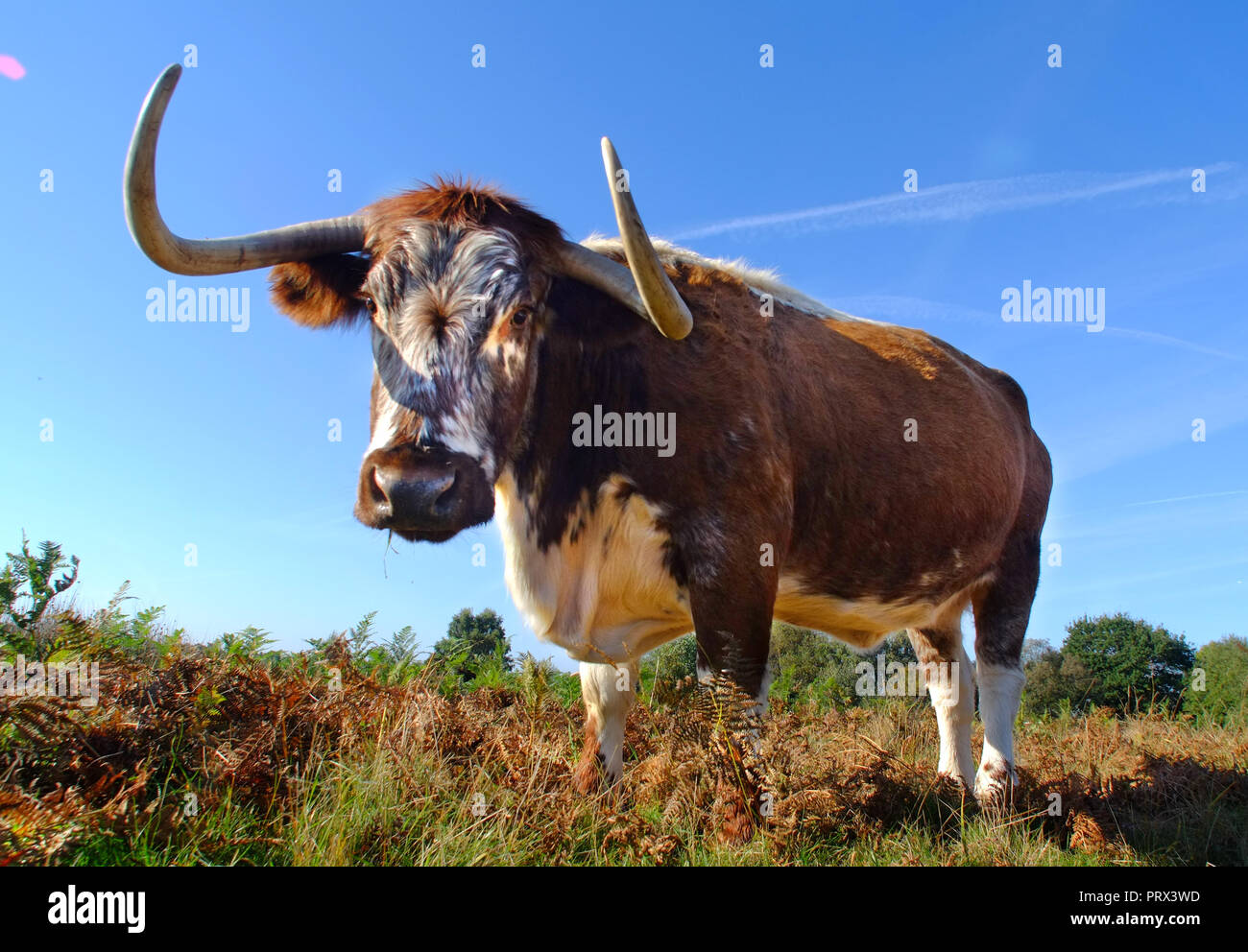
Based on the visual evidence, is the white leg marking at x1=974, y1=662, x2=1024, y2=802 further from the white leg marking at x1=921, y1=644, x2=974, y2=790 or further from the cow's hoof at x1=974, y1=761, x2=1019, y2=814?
the white leg marking at x1=921, y1=644, x2=974, y2=790

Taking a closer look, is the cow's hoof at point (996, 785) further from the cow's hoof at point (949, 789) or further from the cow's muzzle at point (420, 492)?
the cow's muzzle at point (420, 492)

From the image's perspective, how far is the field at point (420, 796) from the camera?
3.38 metres

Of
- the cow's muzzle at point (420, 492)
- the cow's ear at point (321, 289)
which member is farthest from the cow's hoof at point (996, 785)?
the cow's ear at point (321, 289)

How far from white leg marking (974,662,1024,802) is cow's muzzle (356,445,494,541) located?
441cm

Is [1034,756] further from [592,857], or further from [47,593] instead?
[47,593]

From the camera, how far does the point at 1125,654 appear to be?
16359 mm

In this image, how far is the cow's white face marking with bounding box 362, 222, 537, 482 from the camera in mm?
3963

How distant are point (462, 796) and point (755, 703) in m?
1.58

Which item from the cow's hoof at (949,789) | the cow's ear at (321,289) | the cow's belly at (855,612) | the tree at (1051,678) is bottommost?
the tree at (1051,678)

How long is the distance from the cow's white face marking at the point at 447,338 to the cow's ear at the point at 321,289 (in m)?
0.85

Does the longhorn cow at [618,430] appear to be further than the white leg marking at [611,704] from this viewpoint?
No

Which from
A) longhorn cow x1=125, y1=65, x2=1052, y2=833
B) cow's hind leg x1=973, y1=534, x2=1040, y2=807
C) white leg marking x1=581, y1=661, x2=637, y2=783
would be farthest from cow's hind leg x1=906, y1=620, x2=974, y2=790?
white leg marking x1=581, y1=661, x2=637, y2=783
